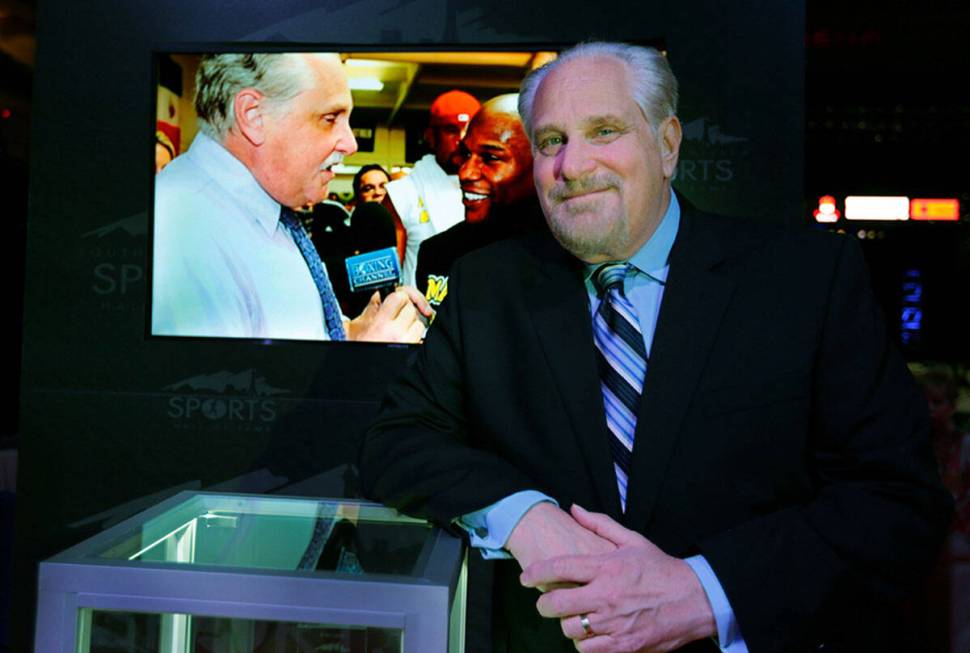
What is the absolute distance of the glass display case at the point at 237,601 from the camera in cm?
71

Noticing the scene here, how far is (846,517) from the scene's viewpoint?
0.95m

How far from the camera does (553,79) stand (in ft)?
3.97

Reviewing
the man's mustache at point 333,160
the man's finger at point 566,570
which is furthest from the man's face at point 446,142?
the man's finger at point 566,570

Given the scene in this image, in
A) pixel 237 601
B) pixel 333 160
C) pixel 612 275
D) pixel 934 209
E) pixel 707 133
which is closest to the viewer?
pixel 237 601

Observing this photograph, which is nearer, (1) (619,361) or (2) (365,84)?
(1) (619,361)

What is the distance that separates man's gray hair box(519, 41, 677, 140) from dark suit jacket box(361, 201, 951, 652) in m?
0.20

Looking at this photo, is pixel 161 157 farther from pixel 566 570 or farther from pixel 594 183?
pixel 566 570

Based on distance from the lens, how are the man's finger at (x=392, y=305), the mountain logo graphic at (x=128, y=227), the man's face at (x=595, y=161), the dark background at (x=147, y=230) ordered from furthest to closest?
the mountain logo graphic at (x=128, y=227) < the man's finger at (x=392, y=305) < the dark background at (x=147, y=230) < the man's face at (x=595, y=161)

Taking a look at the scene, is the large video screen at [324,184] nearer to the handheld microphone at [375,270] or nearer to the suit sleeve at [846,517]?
the handheld microphone at [375,270]

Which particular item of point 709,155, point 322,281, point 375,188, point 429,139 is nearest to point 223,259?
point 322,281

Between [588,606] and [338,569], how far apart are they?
29 centimetres

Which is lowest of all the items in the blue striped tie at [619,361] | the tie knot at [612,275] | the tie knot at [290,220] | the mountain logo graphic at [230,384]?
the mountain logo graphic at [230,384]

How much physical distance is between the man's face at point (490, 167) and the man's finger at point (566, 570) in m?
2.11

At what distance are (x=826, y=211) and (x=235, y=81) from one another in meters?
3.73
